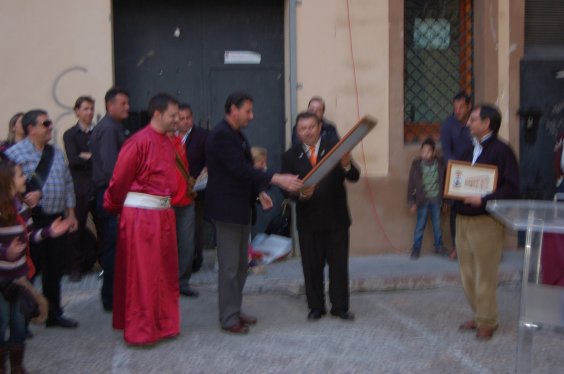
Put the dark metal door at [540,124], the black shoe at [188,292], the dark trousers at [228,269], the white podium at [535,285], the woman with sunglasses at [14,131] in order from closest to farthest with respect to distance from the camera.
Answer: the white podium at [535,285], the dark trousers at [228,269], the woman with sunglasses at [14,131], the black shoe at [188,292], the dark metal door at [540,124]

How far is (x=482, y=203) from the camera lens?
5.69 meters

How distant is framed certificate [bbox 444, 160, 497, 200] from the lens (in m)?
5.74

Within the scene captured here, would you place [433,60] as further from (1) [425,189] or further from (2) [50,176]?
(2) [50,176]

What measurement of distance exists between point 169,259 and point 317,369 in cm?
137

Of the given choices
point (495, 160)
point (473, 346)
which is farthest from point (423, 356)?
point (495, 160)

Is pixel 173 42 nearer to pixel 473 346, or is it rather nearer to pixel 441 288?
pixel 441 288

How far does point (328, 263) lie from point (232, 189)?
3.39 ft

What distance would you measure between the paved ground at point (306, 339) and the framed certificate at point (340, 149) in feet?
3.96

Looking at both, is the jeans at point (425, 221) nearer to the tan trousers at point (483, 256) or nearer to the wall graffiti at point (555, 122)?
the wall graffiti at point (555, 122)

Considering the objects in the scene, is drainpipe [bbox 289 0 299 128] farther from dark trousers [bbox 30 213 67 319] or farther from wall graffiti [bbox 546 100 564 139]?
dark trousers [bbox 30 213 67 319]

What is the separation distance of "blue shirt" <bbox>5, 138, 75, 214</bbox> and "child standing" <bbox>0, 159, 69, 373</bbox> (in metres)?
0.88

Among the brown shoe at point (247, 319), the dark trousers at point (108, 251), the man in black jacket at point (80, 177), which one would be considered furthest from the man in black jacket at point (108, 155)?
the brown shoe at point (247, 319)

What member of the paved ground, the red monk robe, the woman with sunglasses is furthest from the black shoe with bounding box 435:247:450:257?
the woman with sunglasses

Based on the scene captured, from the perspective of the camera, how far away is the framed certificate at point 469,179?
5.74 m
